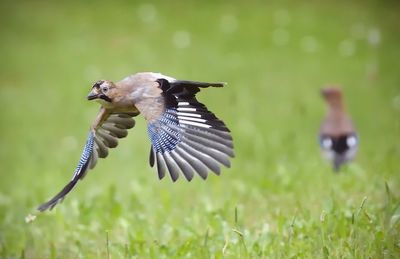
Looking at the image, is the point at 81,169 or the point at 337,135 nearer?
the point at 81,169

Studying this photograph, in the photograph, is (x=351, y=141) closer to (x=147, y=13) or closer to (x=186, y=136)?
(x=186, y=136)

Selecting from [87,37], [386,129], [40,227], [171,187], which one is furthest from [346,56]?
[40,227]

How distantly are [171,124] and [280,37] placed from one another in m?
9.87

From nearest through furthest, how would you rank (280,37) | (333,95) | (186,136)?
(186,136) → (333,95) → (280,37)

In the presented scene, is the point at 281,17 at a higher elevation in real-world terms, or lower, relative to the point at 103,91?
higher

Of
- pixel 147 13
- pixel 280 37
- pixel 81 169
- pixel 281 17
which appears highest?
pixel 147 13

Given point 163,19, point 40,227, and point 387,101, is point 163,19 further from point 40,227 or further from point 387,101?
Answer: point 40,227

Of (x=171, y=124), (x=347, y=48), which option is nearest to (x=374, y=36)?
(x=347, y=48)

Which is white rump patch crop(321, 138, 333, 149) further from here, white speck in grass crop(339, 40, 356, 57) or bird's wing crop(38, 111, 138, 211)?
white speck in grass crop(339, 40, 356, 57)

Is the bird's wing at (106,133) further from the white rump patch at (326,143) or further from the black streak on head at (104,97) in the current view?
the white rump patch at (326,143)

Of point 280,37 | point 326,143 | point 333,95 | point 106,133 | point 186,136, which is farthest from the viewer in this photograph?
point 280,37

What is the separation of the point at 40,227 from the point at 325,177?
2514 mm

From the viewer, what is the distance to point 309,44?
13.1m

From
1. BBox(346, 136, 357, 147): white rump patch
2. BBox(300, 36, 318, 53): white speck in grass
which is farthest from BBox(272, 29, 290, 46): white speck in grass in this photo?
BBox(346, 136, 357, 147): white rump patch
